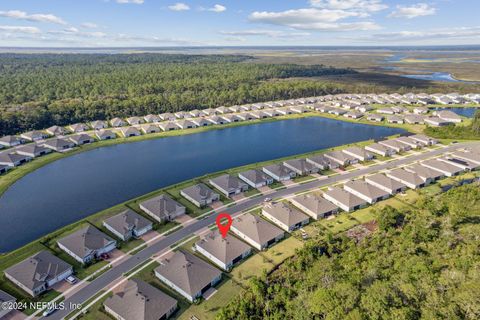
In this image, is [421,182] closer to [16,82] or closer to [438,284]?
[438,284]

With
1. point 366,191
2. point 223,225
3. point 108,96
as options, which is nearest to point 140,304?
point 223,225

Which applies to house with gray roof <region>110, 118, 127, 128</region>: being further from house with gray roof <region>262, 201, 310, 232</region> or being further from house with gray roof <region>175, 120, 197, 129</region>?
house with gray roof <region>262, 201, 310, 232</region>

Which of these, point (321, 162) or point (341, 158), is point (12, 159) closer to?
point (321, 162)

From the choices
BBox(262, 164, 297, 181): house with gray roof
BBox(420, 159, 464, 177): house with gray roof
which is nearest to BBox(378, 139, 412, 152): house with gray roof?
BBox(420, 159, 464, 177): house with gray roof

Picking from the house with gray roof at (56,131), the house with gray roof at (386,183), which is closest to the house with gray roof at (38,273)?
the house with gray roof at (386,183)

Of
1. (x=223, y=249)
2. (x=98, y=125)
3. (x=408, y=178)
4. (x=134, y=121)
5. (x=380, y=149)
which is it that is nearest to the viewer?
(x=223, y=249)
